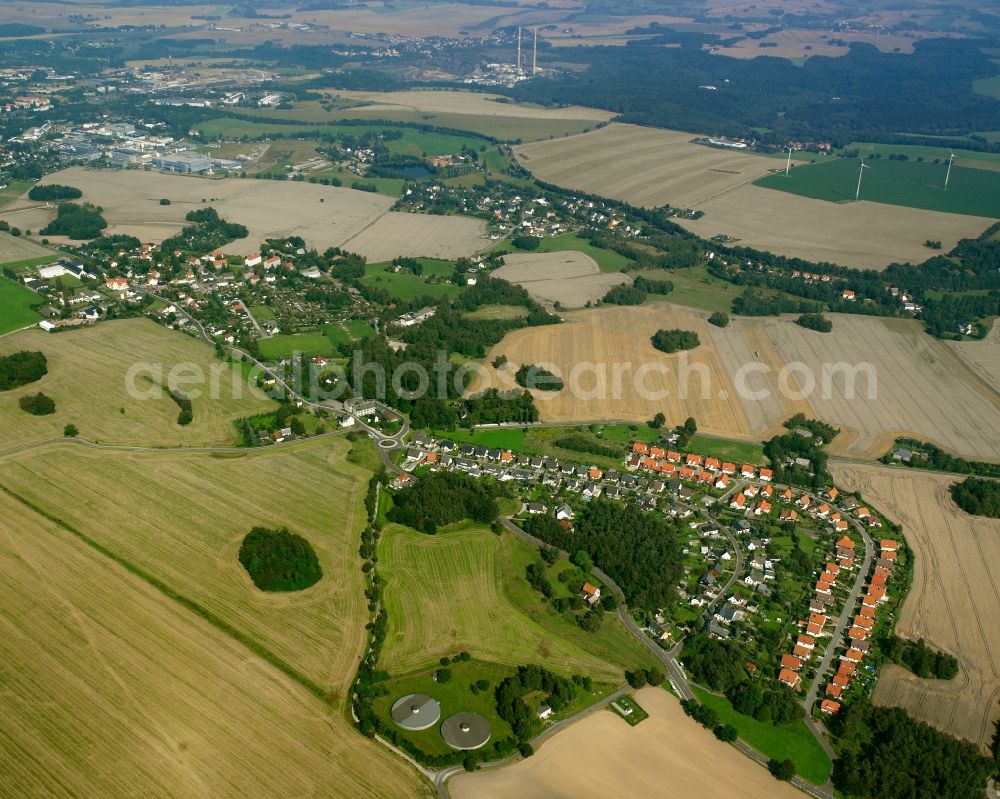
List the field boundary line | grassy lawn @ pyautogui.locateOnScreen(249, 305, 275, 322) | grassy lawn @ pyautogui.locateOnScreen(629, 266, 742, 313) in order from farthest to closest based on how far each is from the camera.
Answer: grassy lawn @ pyautogui.locateOnScreen(629, 266, 742, 313) < grassy lawn @ pyautogui.locateOnScreen(249, 305, 275, 322) < the field boundary line

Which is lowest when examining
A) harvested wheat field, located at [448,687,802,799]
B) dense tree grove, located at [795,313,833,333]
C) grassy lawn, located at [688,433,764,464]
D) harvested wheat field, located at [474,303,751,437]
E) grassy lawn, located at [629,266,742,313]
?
harvested wheat field, located at [448,687,802,799]

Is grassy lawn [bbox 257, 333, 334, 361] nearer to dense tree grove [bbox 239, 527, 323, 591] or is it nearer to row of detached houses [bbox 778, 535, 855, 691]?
dense tree grove [bbox 239, 527, 323, 591]

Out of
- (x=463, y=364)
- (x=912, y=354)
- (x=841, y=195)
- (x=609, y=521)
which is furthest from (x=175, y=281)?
(x=841, y=195)

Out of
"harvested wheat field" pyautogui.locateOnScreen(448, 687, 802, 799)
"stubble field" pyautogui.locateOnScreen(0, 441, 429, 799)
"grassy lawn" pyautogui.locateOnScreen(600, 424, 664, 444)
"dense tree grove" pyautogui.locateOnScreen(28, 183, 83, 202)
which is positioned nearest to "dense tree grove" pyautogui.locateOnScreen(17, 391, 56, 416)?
"stubble field" pyautogui.locateOnScreen(0, 441, 429, 799)

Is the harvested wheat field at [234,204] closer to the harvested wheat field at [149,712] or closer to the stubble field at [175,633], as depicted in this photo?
the stubble field at [175,633]

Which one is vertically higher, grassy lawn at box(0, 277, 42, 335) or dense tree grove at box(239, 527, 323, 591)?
grassy lawn at box(0, 277, 42, 335)

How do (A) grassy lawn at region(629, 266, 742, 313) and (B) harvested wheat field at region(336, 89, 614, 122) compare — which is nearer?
(A) grassy lawn at region(629, 266, 742, 313)

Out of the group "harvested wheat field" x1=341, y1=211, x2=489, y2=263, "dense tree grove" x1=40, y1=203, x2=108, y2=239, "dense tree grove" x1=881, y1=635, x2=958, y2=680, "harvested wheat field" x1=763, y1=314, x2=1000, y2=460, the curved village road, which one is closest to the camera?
the curved village road
